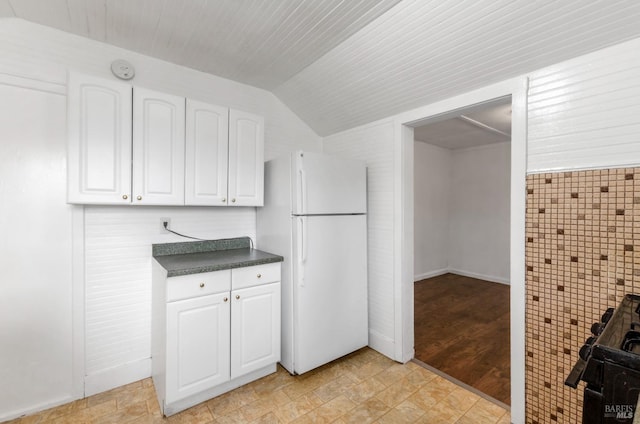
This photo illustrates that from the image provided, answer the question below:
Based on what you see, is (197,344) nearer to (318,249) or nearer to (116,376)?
(116,376)

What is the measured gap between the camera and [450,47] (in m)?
1.75

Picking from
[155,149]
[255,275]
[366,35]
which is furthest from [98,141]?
[366,35]

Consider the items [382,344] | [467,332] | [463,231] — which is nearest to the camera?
[382,344]

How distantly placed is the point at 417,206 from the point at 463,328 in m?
2.28

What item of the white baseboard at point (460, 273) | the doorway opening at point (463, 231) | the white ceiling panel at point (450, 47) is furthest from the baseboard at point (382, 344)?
the white baseboard at point (460, 273)

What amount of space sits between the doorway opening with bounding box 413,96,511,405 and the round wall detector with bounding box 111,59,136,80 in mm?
3231

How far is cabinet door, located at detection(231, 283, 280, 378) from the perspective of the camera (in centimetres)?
200

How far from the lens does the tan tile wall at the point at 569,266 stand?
139 centimetres

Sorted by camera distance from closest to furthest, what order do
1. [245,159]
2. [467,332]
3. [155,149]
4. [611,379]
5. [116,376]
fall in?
[611,379], [155,149], [116,376], [245,159], [467,332]

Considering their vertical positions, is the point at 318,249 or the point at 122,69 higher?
the point at 122,69

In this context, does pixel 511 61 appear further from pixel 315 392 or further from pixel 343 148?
pixel 315 392

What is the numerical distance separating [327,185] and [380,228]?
675 mm

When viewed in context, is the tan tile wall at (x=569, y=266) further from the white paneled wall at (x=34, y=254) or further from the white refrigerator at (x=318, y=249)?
the white paneled wall at (x=34, y=254)

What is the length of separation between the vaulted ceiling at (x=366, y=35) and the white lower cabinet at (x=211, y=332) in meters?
1.63
